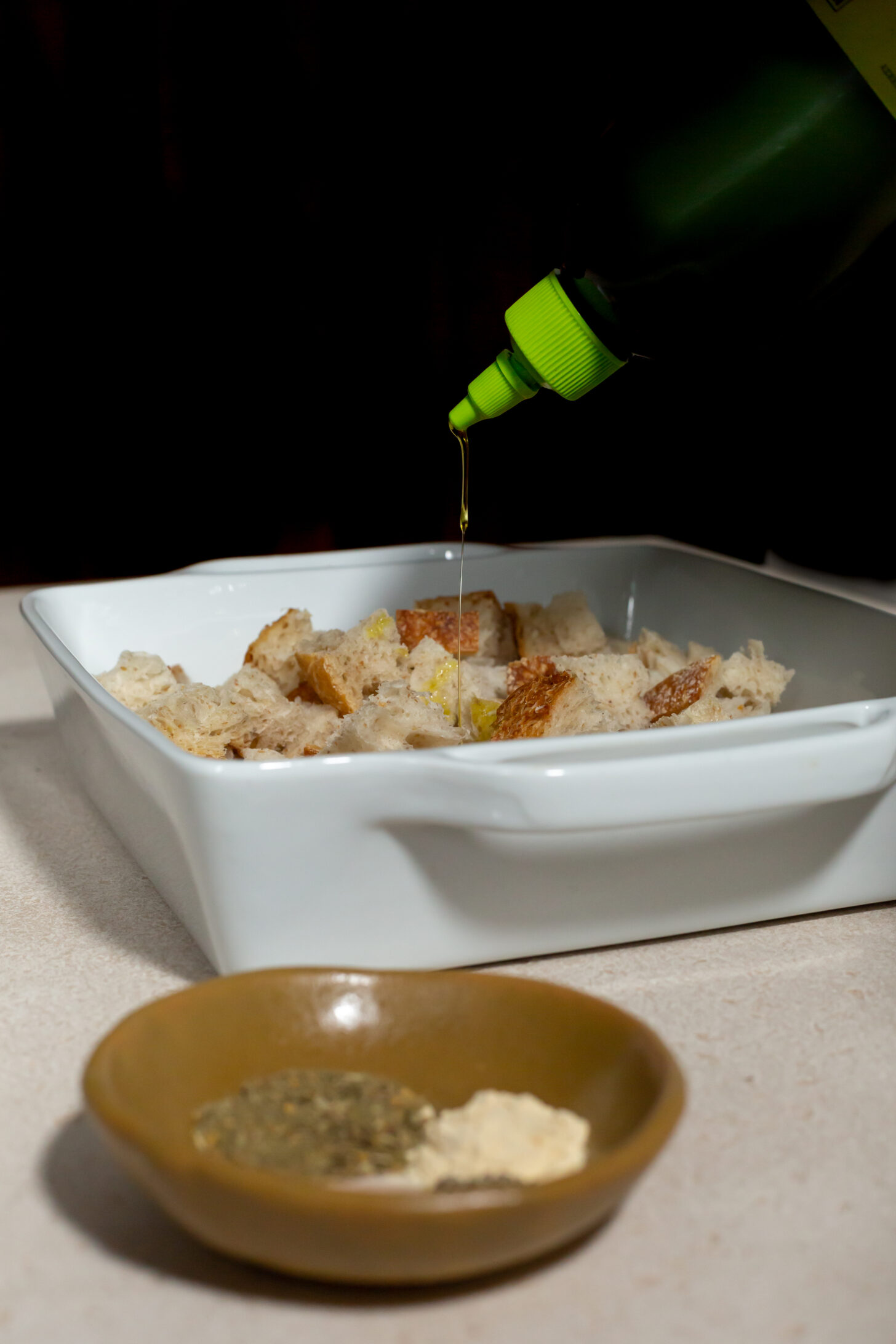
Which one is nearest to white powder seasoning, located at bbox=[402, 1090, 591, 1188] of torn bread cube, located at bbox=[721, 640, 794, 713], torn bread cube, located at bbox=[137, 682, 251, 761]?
torn bread cube, located at bbox=[137, 682, 251, 761]

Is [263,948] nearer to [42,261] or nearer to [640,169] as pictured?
[640,169]

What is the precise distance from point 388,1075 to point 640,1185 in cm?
10

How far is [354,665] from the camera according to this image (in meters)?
0.82

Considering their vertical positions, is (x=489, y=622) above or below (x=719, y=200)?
below

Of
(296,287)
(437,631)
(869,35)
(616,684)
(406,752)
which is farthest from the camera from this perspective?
(296,287)

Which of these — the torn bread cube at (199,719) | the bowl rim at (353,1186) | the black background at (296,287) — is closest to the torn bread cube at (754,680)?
the torn bread cube at (199,719)

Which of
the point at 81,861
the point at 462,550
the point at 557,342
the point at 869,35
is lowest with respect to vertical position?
the point at 81,861

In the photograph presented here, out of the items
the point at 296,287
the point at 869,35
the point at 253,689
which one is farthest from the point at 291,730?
the point at 296,287

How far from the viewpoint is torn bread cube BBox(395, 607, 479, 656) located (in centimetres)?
91

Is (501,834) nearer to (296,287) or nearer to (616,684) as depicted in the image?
(616,684)

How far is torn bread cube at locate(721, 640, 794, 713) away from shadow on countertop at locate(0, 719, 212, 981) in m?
0.41

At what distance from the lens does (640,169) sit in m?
0.69

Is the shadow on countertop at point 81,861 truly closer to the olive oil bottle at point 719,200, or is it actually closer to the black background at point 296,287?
the olive oil bottle at point 719,200

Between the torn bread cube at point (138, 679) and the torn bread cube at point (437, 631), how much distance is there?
19 centimetres
